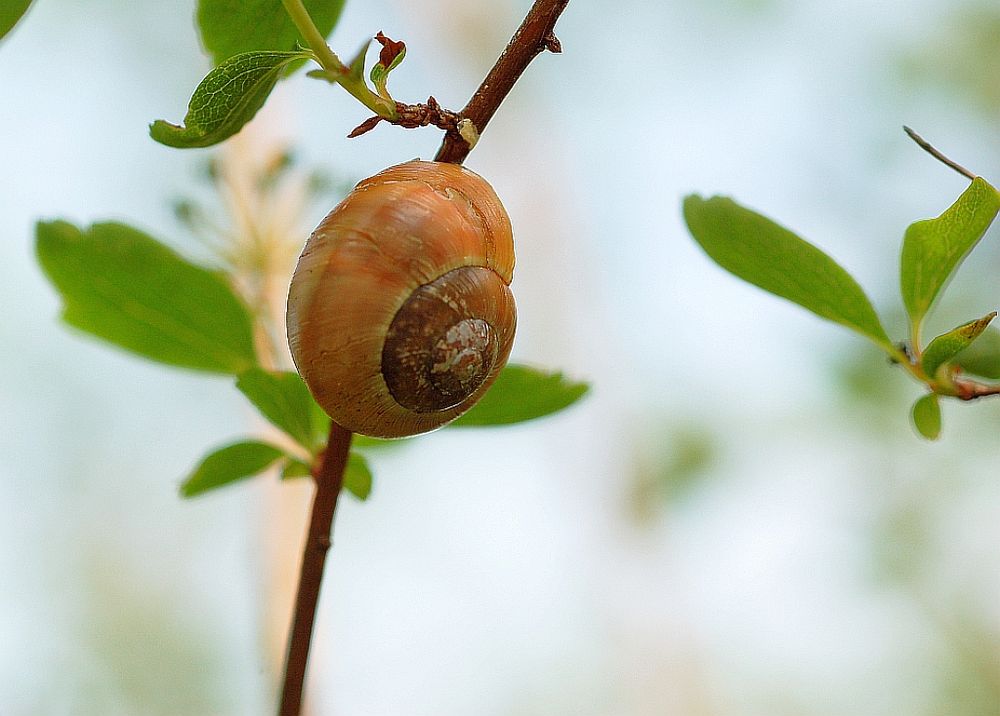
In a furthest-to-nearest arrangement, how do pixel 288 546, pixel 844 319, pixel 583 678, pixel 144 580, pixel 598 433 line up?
pixel 144 580
pixel 583 678
pixel 598 433
pixel 288 546
pixel 844 319

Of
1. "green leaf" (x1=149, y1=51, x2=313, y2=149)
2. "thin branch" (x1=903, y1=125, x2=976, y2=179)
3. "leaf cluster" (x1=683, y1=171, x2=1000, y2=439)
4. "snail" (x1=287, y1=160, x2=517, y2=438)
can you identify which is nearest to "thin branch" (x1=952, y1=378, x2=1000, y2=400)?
"leaf cluster" (x1=683, y1=171, x2=1000, y2=439)

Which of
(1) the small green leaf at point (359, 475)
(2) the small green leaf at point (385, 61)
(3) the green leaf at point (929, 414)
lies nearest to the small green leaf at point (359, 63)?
(2) the small green leaf at point (385, 61)

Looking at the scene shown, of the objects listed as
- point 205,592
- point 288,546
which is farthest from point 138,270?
point 205,592

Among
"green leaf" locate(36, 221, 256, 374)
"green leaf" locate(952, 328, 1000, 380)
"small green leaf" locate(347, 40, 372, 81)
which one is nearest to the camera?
"small green leaf" locate(347, 40, 372, 81)

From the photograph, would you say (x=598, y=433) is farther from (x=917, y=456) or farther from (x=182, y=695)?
(x=182, y=695)

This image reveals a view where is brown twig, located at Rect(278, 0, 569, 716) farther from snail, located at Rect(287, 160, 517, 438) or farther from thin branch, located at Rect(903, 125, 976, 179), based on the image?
thin branch, located at Rect(903, 125, 976, 179)

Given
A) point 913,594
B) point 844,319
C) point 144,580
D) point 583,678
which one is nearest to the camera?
point 844,319

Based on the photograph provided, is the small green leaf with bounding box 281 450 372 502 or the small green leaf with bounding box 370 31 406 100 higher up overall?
the small green leaf with bounding box 370 31 406 100
